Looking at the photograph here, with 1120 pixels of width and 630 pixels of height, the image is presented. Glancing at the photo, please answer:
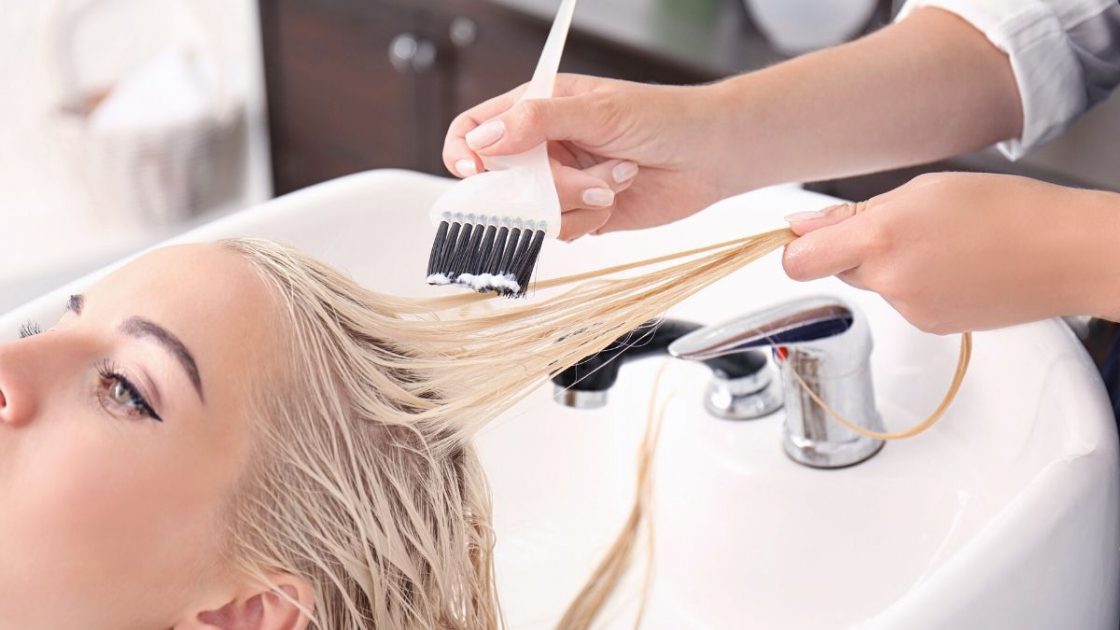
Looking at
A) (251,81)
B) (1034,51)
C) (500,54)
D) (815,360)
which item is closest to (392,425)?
(815,360)

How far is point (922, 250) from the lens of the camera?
755 millimetres

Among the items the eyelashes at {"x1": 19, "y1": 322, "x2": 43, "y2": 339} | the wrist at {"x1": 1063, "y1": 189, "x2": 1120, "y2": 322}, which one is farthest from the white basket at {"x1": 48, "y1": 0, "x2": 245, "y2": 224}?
the wrist at {"x1": 1063, "y1": 189, "x2": 1120, "y2": 322}

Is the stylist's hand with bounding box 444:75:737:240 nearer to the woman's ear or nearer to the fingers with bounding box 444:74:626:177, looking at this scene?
the fingers with bounding box 444:74:626:177

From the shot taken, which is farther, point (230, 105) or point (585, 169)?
point (230, 105)

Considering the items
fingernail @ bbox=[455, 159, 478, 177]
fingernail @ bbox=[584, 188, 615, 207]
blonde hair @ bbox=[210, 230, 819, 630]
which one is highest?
fingernail @ bbox=[455, 159, 478, 177]

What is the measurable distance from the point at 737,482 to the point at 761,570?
0.09 m

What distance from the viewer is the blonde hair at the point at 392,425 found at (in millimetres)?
777

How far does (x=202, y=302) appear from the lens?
76cm

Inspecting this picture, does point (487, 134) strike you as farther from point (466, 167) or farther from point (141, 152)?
point (141, 152)

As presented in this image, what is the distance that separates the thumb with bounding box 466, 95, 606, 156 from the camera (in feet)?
2.77

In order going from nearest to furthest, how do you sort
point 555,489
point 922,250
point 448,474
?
1. point 922,250
2. point 448,474
3. point 555,489

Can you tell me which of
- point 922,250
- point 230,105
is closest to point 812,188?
point 922,250

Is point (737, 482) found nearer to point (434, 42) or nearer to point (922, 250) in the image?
point (922, 250)

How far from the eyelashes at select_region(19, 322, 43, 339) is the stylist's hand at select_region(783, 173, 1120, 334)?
1.88 feet
